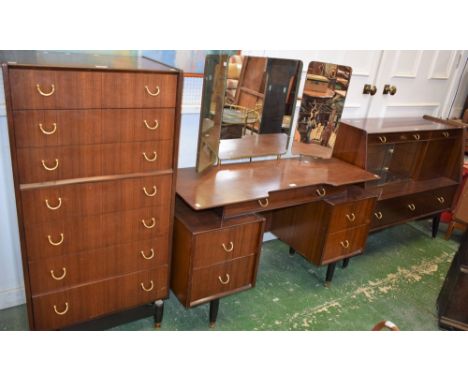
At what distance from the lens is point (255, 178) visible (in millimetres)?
2379

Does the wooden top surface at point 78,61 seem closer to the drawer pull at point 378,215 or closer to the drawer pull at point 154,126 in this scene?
the drawer pull at point 154,126

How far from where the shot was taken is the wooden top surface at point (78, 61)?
56.1 inches

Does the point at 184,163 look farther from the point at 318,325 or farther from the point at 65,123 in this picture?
the point at 318,325

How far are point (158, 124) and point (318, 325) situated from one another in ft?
5.17

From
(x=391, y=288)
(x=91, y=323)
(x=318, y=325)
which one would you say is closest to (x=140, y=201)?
(x=91, y=323)

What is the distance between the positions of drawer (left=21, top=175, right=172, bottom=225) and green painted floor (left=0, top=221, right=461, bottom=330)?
81cm


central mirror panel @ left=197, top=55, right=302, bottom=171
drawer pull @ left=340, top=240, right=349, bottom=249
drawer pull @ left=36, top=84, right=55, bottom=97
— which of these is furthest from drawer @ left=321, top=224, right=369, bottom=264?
drawer pull @ left=36, top=84, right=55, bottom=97

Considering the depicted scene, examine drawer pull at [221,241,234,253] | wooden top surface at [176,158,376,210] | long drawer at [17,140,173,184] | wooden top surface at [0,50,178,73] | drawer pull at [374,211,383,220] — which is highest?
wooden top surface at [0,50,178,73]

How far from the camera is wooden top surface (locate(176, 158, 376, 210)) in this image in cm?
208

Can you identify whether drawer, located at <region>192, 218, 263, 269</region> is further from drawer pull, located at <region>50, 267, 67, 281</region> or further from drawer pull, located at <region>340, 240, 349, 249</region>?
drawer pull, located at <region>340, 240, 349, 249</region>

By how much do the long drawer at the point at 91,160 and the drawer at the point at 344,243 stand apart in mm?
1324

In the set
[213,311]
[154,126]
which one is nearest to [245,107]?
[154,126]

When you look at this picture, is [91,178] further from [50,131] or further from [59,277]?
[59,277]

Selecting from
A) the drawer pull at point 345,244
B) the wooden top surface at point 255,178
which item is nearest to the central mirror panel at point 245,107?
the wooden top surface at point 255,178
